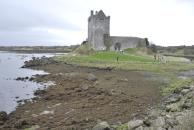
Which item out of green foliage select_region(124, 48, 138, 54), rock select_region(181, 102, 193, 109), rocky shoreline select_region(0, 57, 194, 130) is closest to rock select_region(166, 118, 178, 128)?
rocky shoreline select_region(0, 57, 194, 130)

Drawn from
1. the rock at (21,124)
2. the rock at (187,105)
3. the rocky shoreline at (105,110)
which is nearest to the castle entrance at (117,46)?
the rocky shoreline at (105,110)

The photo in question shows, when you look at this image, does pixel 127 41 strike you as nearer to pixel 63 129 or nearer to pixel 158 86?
pixel 158 86

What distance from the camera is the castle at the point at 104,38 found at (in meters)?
96.1

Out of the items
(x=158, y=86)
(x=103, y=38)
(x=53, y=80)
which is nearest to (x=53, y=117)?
(x=158, y=86)

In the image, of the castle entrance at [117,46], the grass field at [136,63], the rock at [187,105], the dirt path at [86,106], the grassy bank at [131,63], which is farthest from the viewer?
the castle entrance at [117,46]

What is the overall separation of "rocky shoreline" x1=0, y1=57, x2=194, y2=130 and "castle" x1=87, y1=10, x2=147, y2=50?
54.1 metres

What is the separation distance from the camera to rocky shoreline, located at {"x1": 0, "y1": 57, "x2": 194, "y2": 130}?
20.0 metres

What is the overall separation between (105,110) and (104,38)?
2758 inches

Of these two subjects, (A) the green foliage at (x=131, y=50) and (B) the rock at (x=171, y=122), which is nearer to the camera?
(B) the rock at (x=171, y=122)

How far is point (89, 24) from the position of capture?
9931cm

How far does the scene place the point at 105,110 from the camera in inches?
1113

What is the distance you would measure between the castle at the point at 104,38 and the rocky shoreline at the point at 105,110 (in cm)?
5409

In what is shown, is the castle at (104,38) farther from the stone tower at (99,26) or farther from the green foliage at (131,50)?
the green foliage at (131,50)

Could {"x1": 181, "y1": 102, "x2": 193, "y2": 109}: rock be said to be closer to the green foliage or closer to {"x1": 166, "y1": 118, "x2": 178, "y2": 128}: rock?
{"x1": 166, "y1": 118, "x2": 178, "y2": 128}: rock
